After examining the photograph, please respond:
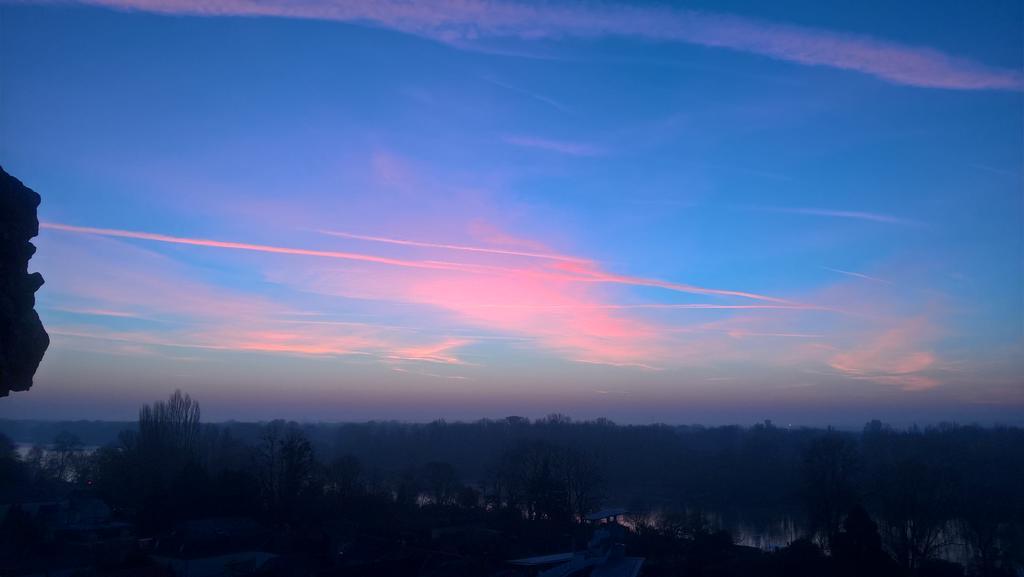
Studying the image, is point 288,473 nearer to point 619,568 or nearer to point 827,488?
point 619,568

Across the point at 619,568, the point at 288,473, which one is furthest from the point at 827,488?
the point at 288,473

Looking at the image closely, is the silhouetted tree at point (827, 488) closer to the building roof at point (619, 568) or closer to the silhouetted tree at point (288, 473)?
the building roof at point (619, 568)

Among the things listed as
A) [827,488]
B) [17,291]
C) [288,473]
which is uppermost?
[17,291]

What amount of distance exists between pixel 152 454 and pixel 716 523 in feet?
85.2

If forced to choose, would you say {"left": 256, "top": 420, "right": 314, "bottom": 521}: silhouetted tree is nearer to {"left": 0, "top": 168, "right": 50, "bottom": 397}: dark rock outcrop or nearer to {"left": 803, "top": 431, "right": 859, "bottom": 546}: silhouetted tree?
{"left": 803, "top": 431, "right": 859, "bottom": 546}: silhouetted tree

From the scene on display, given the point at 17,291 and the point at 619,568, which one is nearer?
the point at 17,291

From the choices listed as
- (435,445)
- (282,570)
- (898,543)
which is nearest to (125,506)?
(282,570)

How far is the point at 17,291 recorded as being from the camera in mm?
4426

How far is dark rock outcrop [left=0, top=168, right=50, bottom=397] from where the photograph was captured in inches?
167

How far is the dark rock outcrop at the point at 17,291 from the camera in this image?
13.9 ft

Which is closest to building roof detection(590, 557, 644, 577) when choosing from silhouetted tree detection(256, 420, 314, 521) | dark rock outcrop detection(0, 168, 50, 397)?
dark rock outcrop detection(0, 168, 50, 397)

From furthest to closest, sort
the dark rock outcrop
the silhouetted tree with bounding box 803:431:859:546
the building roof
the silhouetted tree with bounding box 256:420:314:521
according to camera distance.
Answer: the silhouetted tree with bounding box 256:420:314:521
the silhouetted tree with bounding box 803:431:859:546
the building roof
the dark rock outcrop

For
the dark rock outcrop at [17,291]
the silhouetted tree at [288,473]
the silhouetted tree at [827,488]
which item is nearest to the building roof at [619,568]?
the silhouetted tree at [827,488]

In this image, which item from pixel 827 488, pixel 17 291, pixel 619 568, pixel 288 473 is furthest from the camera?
pixel 288 473
